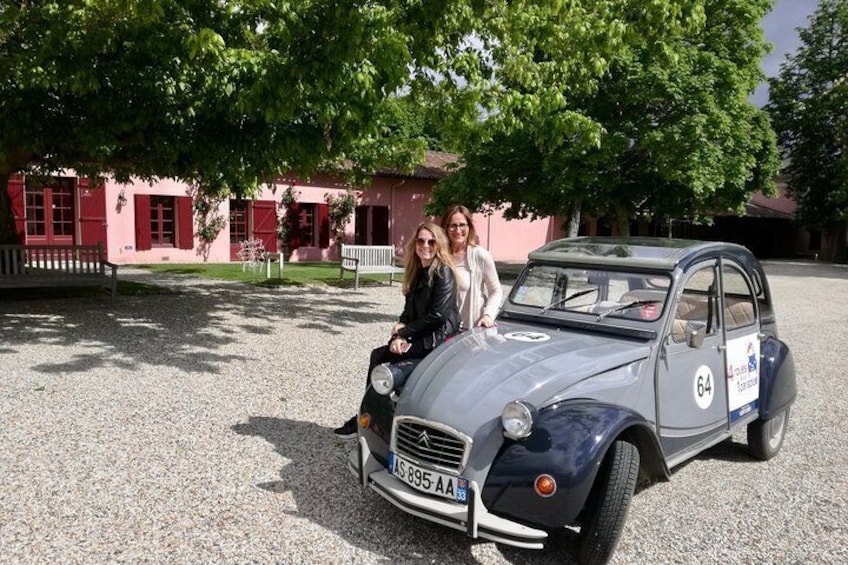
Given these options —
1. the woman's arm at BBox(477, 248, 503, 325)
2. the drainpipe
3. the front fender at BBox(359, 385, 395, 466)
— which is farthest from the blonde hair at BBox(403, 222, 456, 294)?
the drainpipe

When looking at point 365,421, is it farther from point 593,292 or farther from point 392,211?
point 392,211

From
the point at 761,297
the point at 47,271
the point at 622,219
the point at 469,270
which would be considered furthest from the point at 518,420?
the point at 622,219

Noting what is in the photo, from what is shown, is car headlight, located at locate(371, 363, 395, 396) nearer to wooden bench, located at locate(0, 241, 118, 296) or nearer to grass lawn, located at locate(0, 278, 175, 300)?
wooden bench, located at locate(0, 241, 118, 296)

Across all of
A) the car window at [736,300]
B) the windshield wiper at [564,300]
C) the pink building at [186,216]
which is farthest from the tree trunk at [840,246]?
the windshield wiper at [564,300]

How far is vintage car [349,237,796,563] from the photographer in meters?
3.01

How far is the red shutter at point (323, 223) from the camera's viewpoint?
24.5 metres

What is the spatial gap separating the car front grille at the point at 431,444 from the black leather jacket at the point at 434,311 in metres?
0.92

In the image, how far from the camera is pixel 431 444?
10.7ft

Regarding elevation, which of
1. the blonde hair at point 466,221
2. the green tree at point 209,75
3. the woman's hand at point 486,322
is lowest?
the woman's hand at point 486,322

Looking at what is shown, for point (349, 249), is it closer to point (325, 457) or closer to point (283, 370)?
point (283, 370)

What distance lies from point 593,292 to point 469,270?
0.94m

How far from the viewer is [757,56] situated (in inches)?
773

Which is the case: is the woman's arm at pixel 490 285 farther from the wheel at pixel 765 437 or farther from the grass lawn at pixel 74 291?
the grass lawn at pixel 74 291

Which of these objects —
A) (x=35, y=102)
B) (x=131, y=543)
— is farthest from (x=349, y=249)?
(x=131, y=543)
